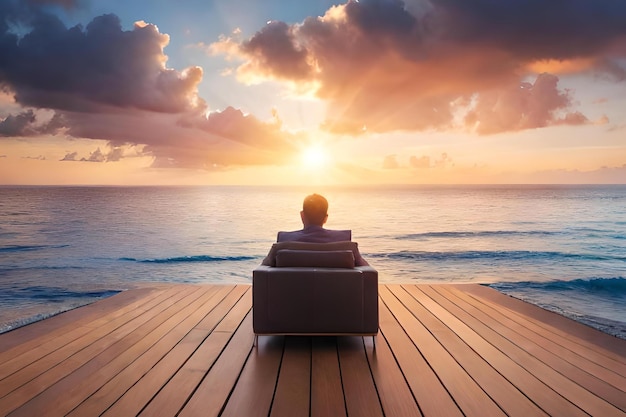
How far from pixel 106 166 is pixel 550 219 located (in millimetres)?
29852

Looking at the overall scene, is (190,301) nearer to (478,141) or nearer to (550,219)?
(550,219)

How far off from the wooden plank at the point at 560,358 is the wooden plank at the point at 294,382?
1.67 metres

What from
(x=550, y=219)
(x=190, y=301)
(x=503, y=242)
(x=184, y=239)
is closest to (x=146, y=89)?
(x=184, y=239)

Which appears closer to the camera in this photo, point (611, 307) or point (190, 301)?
point (190, 301)

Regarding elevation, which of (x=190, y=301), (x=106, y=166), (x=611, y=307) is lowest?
(x=611, y=307)

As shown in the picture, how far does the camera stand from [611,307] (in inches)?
388

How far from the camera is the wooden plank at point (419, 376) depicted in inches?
95.1

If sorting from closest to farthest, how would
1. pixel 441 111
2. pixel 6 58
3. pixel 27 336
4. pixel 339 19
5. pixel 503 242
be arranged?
1. pixel 27 336
2. pixel 339 19
3. pixel 503 242
4. pixel 6 58
5. pixel 441 111

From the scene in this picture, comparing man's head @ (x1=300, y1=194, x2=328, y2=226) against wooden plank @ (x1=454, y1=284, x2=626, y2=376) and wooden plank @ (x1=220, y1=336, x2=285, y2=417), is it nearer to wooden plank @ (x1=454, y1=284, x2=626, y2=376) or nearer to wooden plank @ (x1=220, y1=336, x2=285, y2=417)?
wooden plank @ (x1=220, y1=336, x2=285, y2=417)

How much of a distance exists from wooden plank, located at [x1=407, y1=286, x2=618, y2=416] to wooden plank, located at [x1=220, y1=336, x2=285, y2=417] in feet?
4.84

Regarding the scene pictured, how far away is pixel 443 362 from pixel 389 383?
0.59 metres

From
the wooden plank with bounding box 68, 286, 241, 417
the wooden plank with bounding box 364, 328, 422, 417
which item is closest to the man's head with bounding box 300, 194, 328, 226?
the wooden plank with bounding box 364, 328, 422, 417

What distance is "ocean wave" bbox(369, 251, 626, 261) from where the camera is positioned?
1659cm

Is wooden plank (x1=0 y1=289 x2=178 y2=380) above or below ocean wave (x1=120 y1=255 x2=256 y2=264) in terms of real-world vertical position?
above
